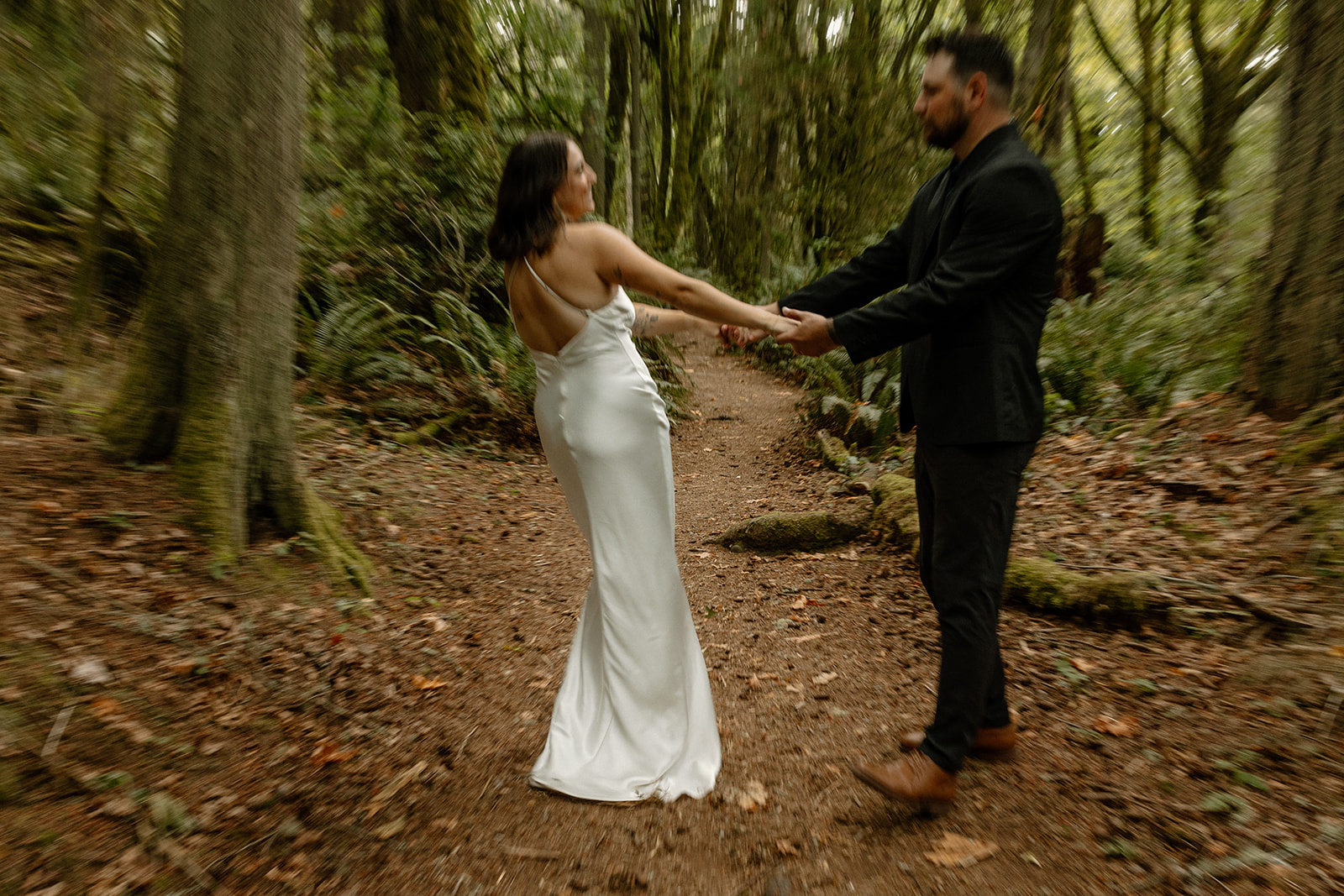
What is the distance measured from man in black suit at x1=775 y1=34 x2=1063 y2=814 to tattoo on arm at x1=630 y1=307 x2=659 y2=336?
110 cm

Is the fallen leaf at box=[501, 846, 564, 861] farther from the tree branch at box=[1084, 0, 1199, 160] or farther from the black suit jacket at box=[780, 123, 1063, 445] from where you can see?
the tree branch at box=[1084, 0, 1199, 160]

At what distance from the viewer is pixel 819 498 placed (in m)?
7.42

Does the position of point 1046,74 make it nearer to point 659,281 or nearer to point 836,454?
point 836,454

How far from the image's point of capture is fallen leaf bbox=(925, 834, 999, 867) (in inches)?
102

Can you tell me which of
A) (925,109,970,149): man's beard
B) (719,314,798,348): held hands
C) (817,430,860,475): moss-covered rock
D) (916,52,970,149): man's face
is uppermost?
(916,52,970,149): man's face

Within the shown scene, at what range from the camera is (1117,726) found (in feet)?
10.7

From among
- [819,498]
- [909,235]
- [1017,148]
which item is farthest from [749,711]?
[819,498]

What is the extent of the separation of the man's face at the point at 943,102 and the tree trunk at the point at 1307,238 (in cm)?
353

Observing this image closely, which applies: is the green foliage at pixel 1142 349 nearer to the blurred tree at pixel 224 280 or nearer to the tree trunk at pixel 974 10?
the tree trunk at pixel 974 10

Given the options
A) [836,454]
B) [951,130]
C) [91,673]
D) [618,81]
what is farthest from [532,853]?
[618,81]

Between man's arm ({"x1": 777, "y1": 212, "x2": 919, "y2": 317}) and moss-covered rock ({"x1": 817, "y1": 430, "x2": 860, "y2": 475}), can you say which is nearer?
man's arm ({"x1": 777, "y1": 212, "x2": 919, "y2": 317})

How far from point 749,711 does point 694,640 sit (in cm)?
68

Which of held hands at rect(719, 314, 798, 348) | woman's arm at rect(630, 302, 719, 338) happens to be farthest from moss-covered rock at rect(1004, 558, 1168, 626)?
woman's arm at rect(630, 302, 719, 338)

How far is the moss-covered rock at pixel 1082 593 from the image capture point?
13.1 ft
